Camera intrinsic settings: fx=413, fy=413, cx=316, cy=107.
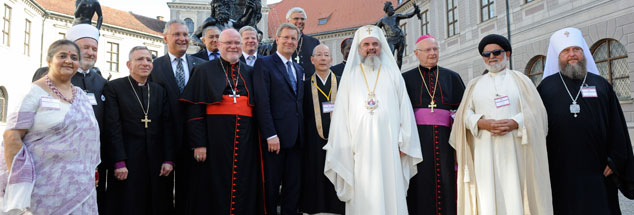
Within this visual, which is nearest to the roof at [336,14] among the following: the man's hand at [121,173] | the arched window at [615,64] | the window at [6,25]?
the window at [6,25]

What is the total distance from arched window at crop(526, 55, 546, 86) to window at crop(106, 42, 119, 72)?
84.9ft

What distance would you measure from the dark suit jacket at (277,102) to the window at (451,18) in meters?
19.2

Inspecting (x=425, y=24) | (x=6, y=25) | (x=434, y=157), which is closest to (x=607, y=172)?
(x=434, y=157)

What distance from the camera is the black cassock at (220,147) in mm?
3443

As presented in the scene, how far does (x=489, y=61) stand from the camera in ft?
12.5

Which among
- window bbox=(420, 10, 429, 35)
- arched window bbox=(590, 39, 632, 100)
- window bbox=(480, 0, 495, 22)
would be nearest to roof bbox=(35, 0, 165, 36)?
window bbox=(420, 10, 429, 35)

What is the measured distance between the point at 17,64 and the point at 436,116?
23658mm

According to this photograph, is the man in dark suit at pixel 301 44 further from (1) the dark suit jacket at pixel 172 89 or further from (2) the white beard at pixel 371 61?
(1) the dark suit jacket at pixel 172 89

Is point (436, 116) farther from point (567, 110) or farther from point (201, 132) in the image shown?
point (201, 132)

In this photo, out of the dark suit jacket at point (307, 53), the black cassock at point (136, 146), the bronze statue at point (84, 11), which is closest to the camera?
the black cassock at point (136, 146)

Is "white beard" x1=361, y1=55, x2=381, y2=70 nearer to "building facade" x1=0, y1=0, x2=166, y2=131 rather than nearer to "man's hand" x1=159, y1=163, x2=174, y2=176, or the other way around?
"man's hand" x1=159, y1=163, x2=174, y2=176

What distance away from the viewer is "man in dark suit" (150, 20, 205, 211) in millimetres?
3627

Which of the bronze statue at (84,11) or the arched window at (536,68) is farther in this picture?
the arched window at (536,68)

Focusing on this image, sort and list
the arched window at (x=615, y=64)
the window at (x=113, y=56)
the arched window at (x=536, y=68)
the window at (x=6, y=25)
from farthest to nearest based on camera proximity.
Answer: the window at (x=113, y=56), the window at (x=6, y=25), the arched window at (x=536, y=68), the arched window at (x=615, y=64)
